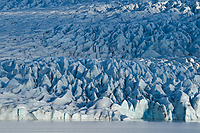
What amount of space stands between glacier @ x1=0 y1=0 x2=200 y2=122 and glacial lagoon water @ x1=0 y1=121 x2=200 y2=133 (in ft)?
1.73

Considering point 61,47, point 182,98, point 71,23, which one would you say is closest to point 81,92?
point 182,98

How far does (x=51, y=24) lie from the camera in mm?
41531

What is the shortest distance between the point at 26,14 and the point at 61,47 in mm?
15030

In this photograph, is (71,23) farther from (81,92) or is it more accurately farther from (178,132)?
(178,132)

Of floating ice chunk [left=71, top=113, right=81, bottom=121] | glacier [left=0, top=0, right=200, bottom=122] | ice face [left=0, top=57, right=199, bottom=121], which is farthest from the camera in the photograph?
glacier [left=0, top=0, right=200, bottom=122]

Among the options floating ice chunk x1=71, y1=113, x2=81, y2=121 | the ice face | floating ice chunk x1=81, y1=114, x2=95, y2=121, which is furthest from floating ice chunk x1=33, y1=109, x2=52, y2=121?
floating ice chunk x1=81, y1=114, x2=95, y2=121

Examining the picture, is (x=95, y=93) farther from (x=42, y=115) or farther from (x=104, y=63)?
(x=104, y=63)

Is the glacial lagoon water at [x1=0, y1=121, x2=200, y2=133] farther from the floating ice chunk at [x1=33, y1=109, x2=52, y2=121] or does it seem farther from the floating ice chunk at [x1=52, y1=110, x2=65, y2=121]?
the floating ice chunk at [x1=52, y1=110, x2=65, y2=121]

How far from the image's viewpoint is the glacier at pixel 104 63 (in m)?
20.1

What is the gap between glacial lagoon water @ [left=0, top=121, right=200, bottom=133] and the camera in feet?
53.1

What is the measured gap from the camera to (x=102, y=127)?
17906 mm

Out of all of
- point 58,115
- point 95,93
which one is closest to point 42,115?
point 58,115

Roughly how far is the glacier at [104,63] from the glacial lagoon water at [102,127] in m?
0.53

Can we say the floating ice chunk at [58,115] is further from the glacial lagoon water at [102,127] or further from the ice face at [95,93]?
the glacial lagoon water at [102,127]
